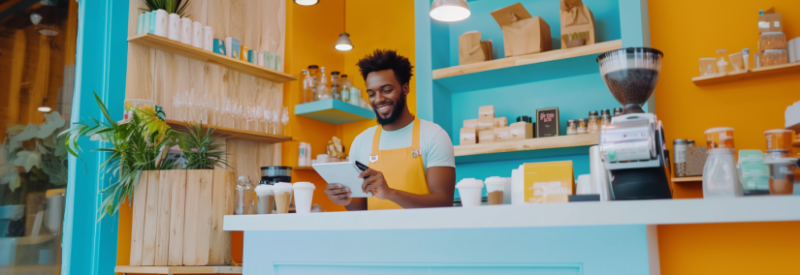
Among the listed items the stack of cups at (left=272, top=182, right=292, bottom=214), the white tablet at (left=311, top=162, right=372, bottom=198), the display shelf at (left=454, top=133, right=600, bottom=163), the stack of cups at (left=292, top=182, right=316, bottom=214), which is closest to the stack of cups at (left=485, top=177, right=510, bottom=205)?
the white tablet at (left=311, top=162, right=372, bottom=198)

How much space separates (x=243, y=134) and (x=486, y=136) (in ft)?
5.46

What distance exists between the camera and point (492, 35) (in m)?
Answer: 3.50

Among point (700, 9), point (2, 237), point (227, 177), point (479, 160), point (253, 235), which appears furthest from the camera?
point (479, 160)

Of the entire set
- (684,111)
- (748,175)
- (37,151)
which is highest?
(684,111)

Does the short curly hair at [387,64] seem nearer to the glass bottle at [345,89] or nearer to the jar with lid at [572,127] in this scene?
the jar with lid at [572,127]

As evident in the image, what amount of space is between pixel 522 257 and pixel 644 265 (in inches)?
11.1

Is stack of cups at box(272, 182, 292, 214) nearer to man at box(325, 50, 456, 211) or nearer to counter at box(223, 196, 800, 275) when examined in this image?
counter at box(223, 196, 800, 275)

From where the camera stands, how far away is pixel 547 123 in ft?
10.3

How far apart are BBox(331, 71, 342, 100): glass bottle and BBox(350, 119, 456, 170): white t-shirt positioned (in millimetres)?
1880

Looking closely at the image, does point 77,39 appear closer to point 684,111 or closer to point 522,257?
point 522,257

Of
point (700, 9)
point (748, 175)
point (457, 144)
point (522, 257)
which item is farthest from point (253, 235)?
point (700, 9)

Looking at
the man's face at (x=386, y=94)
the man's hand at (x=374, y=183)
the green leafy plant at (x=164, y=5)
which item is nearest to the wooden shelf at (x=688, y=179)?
the man's face at (x=386, y=94)

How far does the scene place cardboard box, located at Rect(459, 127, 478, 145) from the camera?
10.6ft

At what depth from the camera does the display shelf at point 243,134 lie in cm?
326
